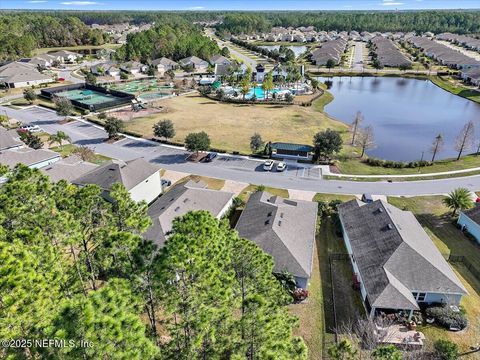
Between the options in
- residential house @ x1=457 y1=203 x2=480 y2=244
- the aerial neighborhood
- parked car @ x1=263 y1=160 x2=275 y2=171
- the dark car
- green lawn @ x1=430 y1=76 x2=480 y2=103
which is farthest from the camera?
green lawn @ x1=430 y1=76 x2=480 y2=103

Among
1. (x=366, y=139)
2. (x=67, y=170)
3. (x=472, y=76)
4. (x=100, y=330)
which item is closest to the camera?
(x=100, y=330)

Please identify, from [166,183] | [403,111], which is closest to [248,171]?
[166,183]

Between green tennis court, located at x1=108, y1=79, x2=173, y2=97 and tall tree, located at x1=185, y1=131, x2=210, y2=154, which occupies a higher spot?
tall tree, located at x1=185, y1=131, x2=210, y2=154

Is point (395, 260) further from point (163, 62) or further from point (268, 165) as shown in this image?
point (163, 62)

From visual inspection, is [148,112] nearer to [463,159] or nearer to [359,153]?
[359,153]

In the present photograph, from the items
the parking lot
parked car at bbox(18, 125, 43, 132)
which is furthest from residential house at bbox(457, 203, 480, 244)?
parked car at bbox(18, 125, 43, 132)

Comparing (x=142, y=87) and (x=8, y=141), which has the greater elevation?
(x=8, y=141)

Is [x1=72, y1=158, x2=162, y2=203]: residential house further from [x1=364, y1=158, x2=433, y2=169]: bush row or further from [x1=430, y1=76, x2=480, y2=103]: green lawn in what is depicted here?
[x1=430, y1=76, x2=480, y2=103]: green lawn

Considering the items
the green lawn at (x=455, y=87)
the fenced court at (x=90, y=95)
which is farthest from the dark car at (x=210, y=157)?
the green lawn at (x=455, y=87)
